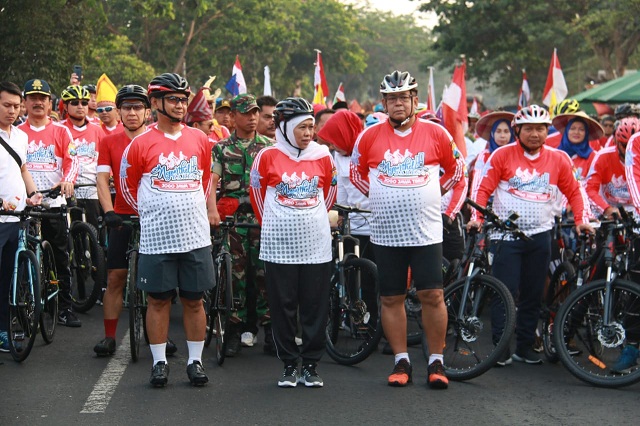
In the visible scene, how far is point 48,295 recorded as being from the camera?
962cm

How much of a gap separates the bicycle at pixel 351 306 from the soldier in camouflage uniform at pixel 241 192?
0.64 m

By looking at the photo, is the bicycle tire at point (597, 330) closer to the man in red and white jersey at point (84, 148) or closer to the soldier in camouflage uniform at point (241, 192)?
the soldier in camouflage uniform at point (241, 192)

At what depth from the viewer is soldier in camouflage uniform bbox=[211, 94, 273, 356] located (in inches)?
365

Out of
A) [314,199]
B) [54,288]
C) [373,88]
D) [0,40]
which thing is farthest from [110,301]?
[373,88]

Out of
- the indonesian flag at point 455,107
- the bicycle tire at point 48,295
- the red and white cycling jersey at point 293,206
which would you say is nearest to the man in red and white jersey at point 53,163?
the bicycle tire at point 48,295

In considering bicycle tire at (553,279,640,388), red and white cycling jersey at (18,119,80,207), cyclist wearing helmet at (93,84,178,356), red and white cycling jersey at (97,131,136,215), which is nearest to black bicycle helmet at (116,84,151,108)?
cyclist wearing helmet at (93,84,178,356)

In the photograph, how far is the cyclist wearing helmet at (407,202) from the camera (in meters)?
7.83

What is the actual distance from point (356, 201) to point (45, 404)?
3540 mm

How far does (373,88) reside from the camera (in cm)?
9438

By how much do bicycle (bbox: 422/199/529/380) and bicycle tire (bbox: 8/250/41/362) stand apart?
9.69 ft

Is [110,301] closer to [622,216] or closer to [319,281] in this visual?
[319,281]

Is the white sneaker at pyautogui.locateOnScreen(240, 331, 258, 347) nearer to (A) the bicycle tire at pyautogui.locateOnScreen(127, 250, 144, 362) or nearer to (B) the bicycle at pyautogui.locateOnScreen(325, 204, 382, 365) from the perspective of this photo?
(B) the bicycle at pyautogui.locateOnScreen(325, 204, 382, 365)

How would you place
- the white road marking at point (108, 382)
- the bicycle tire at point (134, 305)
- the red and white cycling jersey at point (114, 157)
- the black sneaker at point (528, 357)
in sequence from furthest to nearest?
1. the red and white cycling jersey at point (114, 157)
2. the black sneaker at point (528, 357)
3. the bicycle tire at point (134, 305)
4. the white road marking at point (108, 382)

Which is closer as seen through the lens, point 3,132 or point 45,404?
point 45,404
